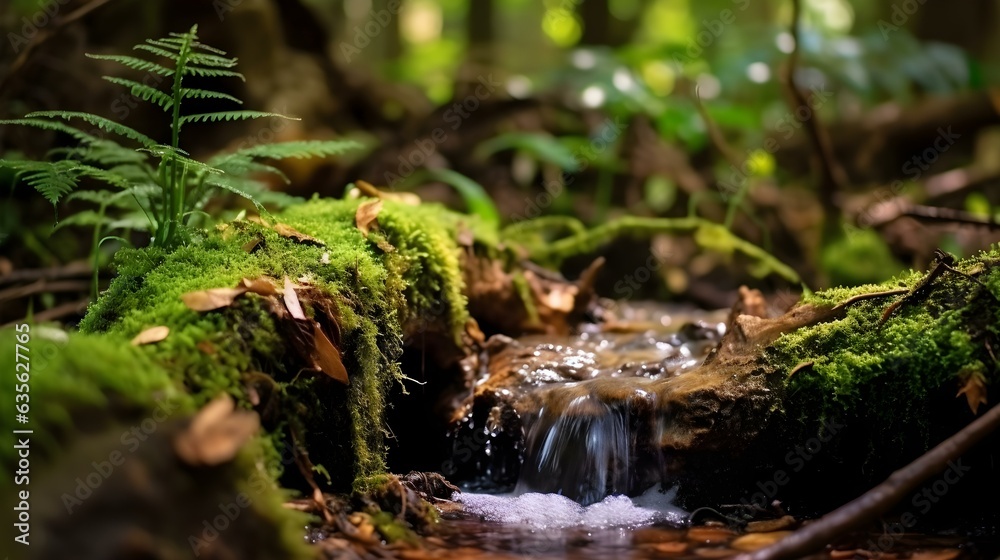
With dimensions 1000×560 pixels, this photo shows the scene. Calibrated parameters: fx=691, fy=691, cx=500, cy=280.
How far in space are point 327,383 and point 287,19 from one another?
247 inches

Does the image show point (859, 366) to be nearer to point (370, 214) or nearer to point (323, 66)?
point (370, 214)

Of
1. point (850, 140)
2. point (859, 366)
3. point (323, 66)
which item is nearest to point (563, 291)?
point (859, 366)

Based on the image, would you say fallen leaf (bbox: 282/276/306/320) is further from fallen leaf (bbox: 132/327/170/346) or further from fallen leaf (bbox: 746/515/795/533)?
fallen leaf (bbox: 746/515/795/533)

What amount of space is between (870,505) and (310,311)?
1741mm

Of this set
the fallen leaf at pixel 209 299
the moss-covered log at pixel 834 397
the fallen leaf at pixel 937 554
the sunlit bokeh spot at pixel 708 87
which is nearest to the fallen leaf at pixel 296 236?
the fallen leaf at pixel 209 299

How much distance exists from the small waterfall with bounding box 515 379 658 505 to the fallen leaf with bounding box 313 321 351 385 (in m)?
1.00

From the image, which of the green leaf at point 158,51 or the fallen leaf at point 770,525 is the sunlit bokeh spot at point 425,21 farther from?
the fallen leaf at point 770,525

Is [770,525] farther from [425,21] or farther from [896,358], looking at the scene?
[425,21]

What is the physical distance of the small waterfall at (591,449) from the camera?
277 cm

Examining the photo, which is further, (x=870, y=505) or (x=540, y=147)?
(x=540, y=147)

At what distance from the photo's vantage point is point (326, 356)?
2326 millimetres

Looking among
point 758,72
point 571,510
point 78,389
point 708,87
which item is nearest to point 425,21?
point 708,87

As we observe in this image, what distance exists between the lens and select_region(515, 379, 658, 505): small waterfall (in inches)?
109

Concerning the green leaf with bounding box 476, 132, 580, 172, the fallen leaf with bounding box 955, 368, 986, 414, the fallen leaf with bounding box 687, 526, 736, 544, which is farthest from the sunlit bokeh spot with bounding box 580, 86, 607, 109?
the fallen leaf with bounding box 687, 526, 736, 544
